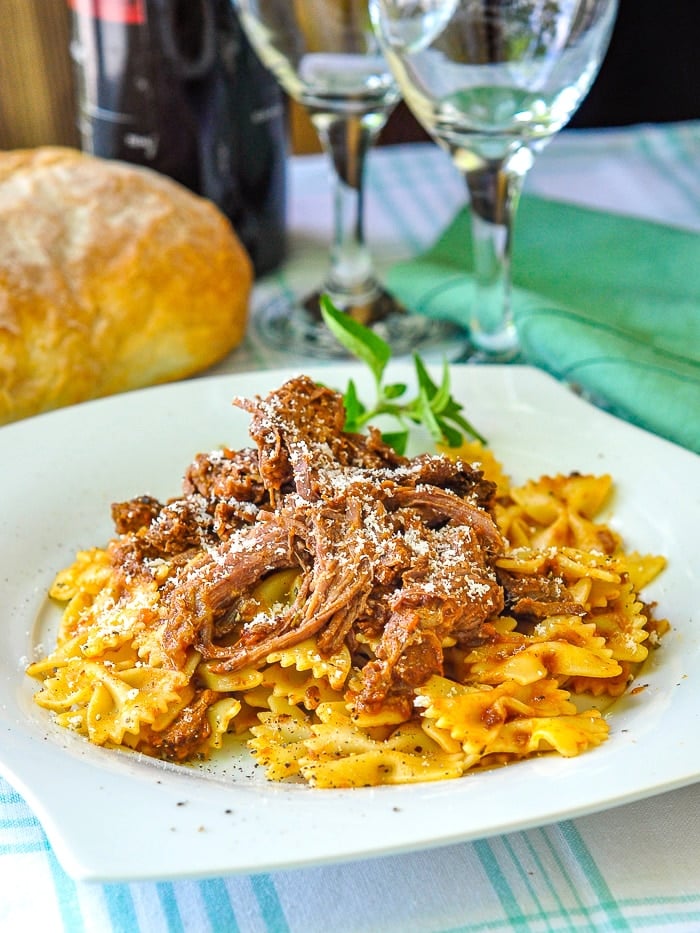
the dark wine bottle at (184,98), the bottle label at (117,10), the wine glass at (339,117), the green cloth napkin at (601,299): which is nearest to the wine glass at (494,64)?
the wine glass at (339,117)

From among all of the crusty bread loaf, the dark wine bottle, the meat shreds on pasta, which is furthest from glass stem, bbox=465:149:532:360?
the meat shreds on pasta

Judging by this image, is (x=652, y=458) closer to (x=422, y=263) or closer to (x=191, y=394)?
(x=191, y=394)

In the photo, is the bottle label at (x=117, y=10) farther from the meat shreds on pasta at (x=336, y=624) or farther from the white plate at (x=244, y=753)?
the meat shreds on pasta at (x=336, y=624)

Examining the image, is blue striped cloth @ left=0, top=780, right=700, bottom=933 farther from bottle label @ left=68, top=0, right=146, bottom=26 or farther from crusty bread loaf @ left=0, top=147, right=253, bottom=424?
bottle label @ left=68, top=0, right=146, bottom=26

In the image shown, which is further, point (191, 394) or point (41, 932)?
point (191, 394)

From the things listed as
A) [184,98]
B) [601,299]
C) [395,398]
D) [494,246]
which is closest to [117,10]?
[184,98]

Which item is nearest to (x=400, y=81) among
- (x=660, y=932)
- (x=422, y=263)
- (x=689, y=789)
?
(x=422, y=263)

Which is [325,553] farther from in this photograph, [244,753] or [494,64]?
[494,64]
